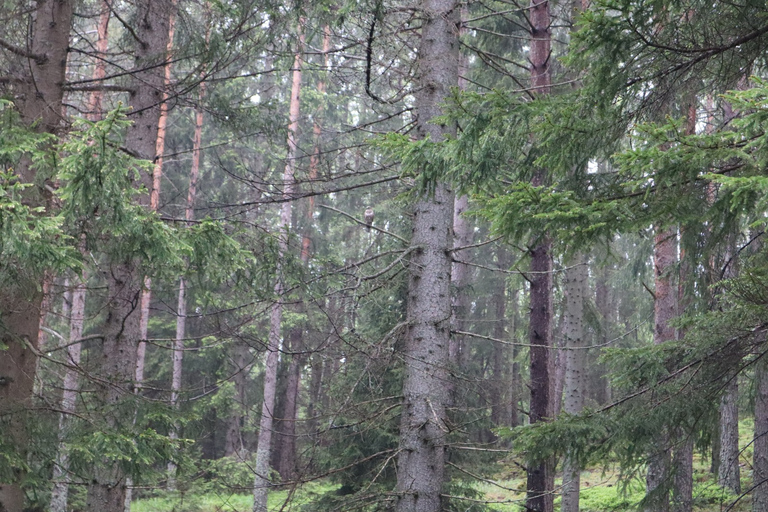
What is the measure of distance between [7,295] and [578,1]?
902 cm

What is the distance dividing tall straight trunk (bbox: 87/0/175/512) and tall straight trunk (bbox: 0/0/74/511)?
2.32 feet

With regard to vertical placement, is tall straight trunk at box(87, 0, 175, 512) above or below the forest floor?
above

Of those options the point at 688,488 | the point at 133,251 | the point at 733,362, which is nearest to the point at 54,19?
the point at 133,251

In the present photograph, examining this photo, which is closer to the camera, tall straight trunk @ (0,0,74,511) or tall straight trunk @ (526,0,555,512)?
tall straight trunk @ (0,0,74,511)

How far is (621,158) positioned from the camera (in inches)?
159

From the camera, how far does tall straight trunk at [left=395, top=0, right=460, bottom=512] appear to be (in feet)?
19.6

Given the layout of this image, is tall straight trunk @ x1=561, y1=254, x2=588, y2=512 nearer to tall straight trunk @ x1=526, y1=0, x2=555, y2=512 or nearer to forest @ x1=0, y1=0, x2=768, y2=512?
forest @ x1=0, y1=0, x2=768, y2=512

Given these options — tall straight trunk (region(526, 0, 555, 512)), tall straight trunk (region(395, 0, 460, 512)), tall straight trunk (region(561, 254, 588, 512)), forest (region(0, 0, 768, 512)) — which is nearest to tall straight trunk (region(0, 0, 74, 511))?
forest (region(0, 0, 768, 512))

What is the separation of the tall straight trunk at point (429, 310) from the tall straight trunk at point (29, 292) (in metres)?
3.36

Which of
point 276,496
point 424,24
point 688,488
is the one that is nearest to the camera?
point 424,24

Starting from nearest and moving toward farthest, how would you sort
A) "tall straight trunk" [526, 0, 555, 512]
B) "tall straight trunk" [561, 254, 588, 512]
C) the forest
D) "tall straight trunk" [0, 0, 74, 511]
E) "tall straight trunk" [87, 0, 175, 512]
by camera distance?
the forest, "tall straight trunk" [0, 0, 74, 511], "tall straight trunk" [87, 0, 175, 512], "tall straight trunk" [561, 254, 588, 512], "tall straight trunk" [526, 0, 555, 512]

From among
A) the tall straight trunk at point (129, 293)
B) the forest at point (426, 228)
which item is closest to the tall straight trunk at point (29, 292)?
the forest at point (426, 228)

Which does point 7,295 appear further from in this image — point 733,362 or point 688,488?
point 688,488

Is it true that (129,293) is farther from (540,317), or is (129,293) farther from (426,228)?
(540,317)
